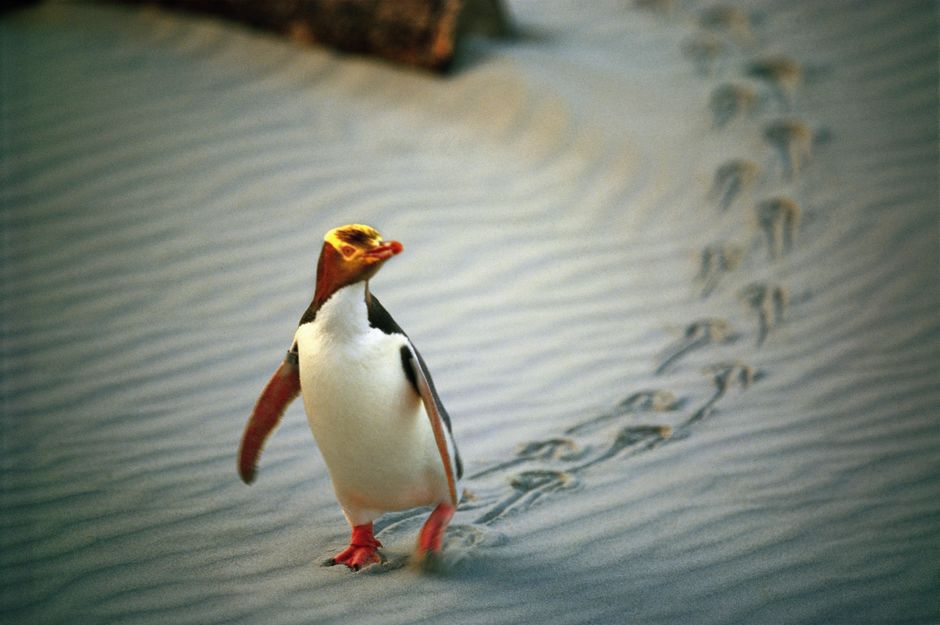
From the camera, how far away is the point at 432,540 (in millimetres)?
3068

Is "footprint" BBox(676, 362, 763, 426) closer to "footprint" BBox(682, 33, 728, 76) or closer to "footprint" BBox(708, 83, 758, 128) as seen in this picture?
"footprint" BBox(708, 83, 758, 128)

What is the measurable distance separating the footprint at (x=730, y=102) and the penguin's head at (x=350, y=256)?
4654 millimetres

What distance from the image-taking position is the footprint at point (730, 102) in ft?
22.5

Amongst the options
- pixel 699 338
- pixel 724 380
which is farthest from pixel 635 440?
pixel 699 338

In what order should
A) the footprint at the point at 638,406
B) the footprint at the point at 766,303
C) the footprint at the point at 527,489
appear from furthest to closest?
1. the footprint at the point at 766,303
2. the footprint at the point at 638,406
3. the footprint at the point at 527,489

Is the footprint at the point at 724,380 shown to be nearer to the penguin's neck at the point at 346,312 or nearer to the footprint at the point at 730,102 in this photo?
the penguin's neck at the point at 346,312

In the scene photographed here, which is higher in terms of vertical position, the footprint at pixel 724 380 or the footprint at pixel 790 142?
the footprint at pixel 790 142

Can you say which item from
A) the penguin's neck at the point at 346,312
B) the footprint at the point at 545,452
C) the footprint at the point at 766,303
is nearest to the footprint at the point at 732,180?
the footprint at the point at 766,303

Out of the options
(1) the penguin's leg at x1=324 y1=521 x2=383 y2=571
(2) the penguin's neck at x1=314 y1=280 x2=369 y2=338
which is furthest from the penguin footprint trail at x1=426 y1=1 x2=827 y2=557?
(2) the penguin's neck at x1=314 y1=280 x2=369 y2=338

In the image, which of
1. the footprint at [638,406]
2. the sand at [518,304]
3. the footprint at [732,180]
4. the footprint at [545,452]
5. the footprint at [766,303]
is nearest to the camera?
the sand at [518,304]

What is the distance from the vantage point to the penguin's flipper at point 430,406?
293 centimetres

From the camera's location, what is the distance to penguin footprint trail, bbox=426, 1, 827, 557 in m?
Result: 3.82

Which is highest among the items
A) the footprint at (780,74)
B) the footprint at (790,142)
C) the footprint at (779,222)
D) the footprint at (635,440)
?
the footprint at (780,74)

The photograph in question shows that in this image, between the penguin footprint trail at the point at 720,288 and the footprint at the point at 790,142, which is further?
the footprint at the point at 790,142
